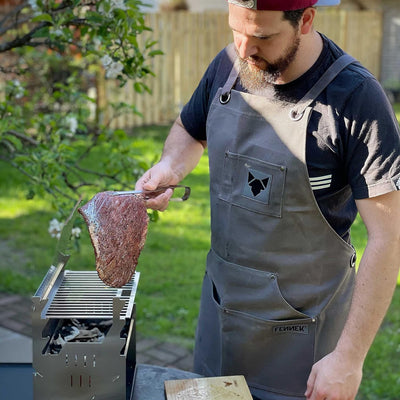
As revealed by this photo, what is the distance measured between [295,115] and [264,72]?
18 cm

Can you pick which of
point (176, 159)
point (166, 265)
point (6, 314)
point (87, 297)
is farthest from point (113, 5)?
point (166, 265)

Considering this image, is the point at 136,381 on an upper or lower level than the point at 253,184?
lower

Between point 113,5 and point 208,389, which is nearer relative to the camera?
point 208,389

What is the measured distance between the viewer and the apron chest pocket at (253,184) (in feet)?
6.71

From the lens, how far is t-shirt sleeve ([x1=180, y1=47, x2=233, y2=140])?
7.65 ft

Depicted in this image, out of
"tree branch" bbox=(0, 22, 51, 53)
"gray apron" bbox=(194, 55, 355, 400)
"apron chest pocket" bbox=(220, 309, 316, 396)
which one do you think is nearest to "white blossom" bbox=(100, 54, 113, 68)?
A: "tree branch" bbox=(0, 22, 51, 53)

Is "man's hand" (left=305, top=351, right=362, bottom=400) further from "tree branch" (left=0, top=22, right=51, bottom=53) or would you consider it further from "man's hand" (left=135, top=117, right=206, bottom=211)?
"tree branch" (left=0, top=22, right=51, bottom=53)

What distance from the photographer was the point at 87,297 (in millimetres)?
1902

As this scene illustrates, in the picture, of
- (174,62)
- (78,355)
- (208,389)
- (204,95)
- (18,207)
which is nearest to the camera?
(78,355)

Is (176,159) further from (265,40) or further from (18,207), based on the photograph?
(18,207)

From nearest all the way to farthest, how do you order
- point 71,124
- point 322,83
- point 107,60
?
point 322,83 < point 107,60 < point 71,124

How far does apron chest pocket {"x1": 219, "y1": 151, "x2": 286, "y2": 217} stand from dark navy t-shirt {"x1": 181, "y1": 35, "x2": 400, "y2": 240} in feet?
0.39

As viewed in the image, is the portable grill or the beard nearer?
the portable grill

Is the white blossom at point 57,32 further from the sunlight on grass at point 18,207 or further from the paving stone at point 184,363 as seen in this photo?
the sunlight on grass at point 18,207
